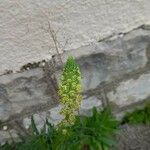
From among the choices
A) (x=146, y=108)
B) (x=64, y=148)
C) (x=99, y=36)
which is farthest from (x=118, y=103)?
(x=64, y=148)

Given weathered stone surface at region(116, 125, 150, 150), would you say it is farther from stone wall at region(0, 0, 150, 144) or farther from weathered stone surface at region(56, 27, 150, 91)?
weathered stone surface at region(56, 27, 150, 91)

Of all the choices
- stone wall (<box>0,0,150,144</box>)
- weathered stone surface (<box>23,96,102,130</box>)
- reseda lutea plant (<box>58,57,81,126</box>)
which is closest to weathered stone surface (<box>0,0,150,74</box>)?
stone wall (<box>0,0,150,144</box>)

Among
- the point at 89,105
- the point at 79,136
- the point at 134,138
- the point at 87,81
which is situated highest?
the point at 87,81

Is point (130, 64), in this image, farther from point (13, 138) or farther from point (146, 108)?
point (13, 138)

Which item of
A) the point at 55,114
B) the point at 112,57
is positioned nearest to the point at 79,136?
the point at 55,114

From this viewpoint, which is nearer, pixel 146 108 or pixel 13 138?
pixel 13 138

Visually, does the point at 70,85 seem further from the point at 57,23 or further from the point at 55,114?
the point at 55,114

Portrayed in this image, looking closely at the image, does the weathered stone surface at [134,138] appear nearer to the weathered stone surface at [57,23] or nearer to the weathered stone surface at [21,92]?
the weathered stone surface at [21,92]
